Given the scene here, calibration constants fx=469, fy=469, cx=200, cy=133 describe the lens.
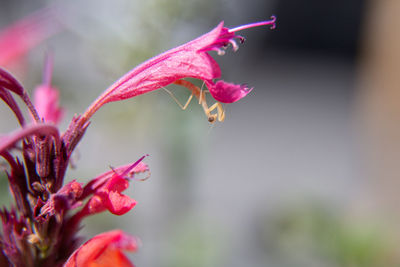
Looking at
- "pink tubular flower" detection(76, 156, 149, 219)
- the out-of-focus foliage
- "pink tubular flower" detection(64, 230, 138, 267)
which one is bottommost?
"pink tubular flower" detection(64, 230, 138, 267)

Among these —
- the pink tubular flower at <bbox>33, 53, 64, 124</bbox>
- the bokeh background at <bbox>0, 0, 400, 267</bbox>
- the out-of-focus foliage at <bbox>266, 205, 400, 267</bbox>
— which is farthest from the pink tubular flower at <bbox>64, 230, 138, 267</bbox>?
the out-of-focus foliage at <bbox>266, 205, 400, 267</bbox>

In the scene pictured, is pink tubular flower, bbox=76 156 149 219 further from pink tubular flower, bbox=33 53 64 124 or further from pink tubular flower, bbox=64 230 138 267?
pink tubular flower, bbox=33 53 64 124

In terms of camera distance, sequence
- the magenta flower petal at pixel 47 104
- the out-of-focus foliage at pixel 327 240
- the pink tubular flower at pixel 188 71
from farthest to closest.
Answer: the out-of-focus foliage at pixel 327 240 → the magenta flower petal at pixel 47 104 → the pink tubular flower at pixel 188 71

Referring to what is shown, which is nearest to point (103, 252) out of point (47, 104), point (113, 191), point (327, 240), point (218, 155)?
point (113, 191)

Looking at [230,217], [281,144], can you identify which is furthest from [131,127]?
[281,144]

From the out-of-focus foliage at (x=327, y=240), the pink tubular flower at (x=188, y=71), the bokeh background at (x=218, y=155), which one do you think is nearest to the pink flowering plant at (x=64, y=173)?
the pink tubular flower at (x=188, y=71)

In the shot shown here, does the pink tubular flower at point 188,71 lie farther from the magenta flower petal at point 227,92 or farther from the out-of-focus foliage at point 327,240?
the out-of-focus foliage at point 327,240
